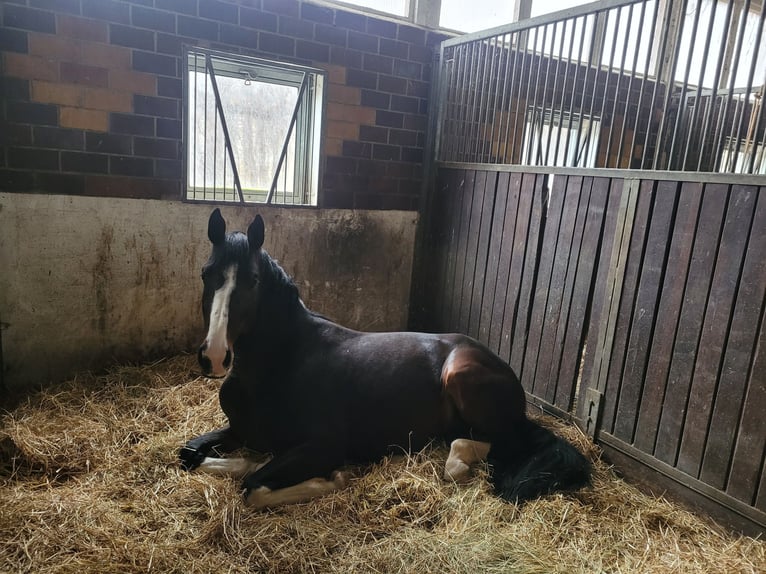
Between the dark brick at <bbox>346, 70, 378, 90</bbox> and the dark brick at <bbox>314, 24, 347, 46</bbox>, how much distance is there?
21 centimetres

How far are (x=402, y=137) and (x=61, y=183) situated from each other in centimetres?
233

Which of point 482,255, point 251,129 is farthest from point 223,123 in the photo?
point 482,255

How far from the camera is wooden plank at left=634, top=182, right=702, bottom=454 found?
2281 mm

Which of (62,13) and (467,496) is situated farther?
(62,13)

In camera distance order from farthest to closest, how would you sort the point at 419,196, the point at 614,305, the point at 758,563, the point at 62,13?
the point at 419,196 → the point at 62,13 → the point at 614,305 → the point at 758,563

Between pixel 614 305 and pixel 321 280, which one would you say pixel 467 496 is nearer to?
pixel 614 305

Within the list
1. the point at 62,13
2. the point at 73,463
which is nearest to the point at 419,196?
the point at 62,13

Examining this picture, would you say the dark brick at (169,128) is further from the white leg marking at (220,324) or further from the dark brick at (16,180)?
the white leg marking at (220,324)

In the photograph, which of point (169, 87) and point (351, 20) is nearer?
point (169, 87)

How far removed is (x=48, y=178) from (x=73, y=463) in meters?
1.64

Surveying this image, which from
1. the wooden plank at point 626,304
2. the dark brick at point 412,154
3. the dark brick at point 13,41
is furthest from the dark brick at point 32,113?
the wooden plank at point 626,304

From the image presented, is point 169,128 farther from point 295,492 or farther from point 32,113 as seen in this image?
point 295,492

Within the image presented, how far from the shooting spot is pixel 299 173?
12.6ft

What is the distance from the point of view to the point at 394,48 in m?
3.86
